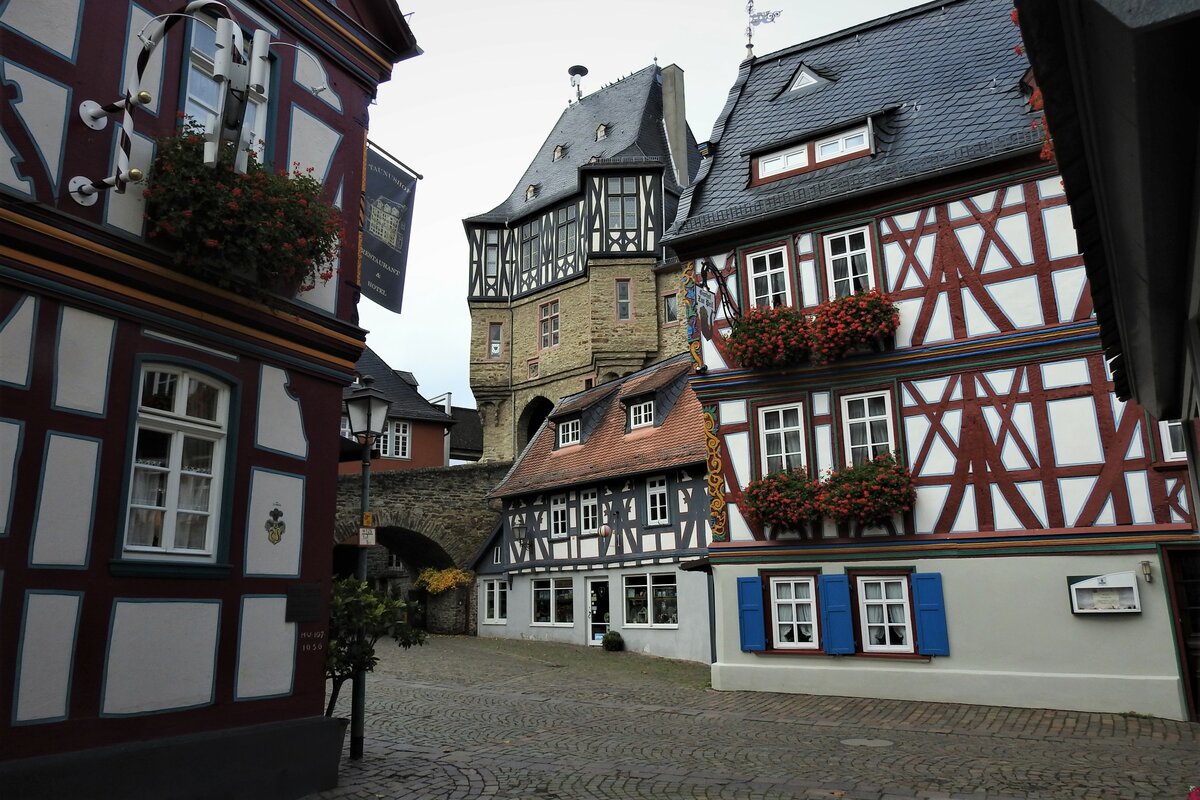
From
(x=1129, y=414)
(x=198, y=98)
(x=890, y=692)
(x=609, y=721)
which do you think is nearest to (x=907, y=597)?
(x=890, y=692)

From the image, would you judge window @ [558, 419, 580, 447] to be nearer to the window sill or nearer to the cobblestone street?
the cobblestone street

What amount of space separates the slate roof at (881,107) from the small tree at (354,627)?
10.2m

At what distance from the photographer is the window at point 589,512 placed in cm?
2534

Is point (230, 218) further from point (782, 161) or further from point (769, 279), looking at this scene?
point (782, 161)

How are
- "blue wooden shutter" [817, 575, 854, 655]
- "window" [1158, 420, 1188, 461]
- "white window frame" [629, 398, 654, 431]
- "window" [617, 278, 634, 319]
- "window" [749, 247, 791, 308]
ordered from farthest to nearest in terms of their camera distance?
"window" [617, 278, 634, 319], "white window frame" [629, 398, 654, 431], "window" [749, 247, 791, 308], "blue wooden shutter" [817, 575, 854, 655], "window" [1158, 420, 1188, 461]

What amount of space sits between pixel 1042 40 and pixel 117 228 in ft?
20.3

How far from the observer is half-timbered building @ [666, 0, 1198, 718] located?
42.5 feet

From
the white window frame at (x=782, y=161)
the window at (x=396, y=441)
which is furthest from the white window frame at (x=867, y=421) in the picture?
the window at (x=396, y=441)

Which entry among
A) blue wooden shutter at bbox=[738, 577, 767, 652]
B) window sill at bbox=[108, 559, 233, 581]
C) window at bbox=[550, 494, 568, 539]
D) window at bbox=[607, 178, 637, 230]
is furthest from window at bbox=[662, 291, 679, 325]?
window sill at bbox=[108, 559, 233, 581]

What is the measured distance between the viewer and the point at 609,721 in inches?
492

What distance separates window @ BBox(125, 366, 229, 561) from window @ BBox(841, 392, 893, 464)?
10.4 metres

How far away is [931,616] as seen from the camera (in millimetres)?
13953

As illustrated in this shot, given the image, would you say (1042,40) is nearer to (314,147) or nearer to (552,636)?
(314,147)

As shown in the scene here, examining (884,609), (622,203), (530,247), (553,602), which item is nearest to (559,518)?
(553,602)
